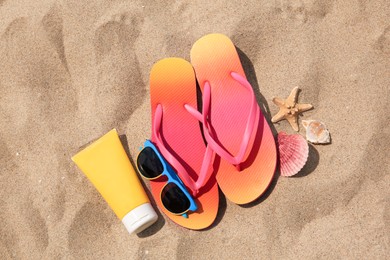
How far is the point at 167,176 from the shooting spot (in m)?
1.62

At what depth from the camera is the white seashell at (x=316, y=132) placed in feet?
5.24

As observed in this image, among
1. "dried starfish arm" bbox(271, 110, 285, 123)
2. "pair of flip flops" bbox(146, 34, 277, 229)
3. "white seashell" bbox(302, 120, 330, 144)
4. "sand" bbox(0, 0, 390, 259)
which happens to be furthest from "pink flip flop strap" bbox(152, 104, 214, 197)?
"white seashell" bbox(302, 120, 330, 144)

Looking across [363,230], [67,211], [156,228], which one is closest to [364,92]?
[363,230]

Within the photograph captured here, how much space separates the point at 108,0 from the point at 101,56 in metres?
0.25

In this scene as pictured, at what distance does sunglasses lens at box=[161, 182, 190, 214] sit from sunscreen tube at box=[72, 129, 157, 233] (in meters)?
0.07

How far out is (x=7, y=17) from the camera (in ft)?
6.10

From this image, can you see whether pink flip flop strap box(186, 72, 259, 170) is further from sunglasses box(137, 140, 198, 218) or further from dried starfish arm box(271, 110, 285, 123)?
sunglasses box(137, 140, 198, 218)

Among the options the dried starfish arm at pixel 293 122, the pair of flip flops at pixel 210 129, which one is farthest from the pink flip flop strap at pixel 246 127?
the dried starfish arm at pixel 293 122

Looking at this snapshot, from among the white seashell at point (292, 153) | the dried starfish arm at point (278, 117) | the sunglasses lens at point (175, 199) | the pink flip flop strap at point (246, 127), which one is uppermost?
the pink flip flop strap at point (246, 127)

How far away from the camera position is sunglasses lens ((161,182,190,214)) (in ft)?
5.25

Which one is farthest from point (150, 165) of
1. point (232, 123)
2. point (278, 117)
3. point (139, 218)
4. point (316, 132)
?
point (316, 132)

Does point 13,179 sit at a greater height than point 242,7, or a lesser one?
lesser

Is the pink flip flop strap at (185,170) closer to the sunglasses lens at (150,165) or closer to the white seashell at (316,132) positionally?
the sunglasses lens at (150,165)

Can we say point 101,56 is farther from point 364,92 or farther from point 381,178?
point 381,178
